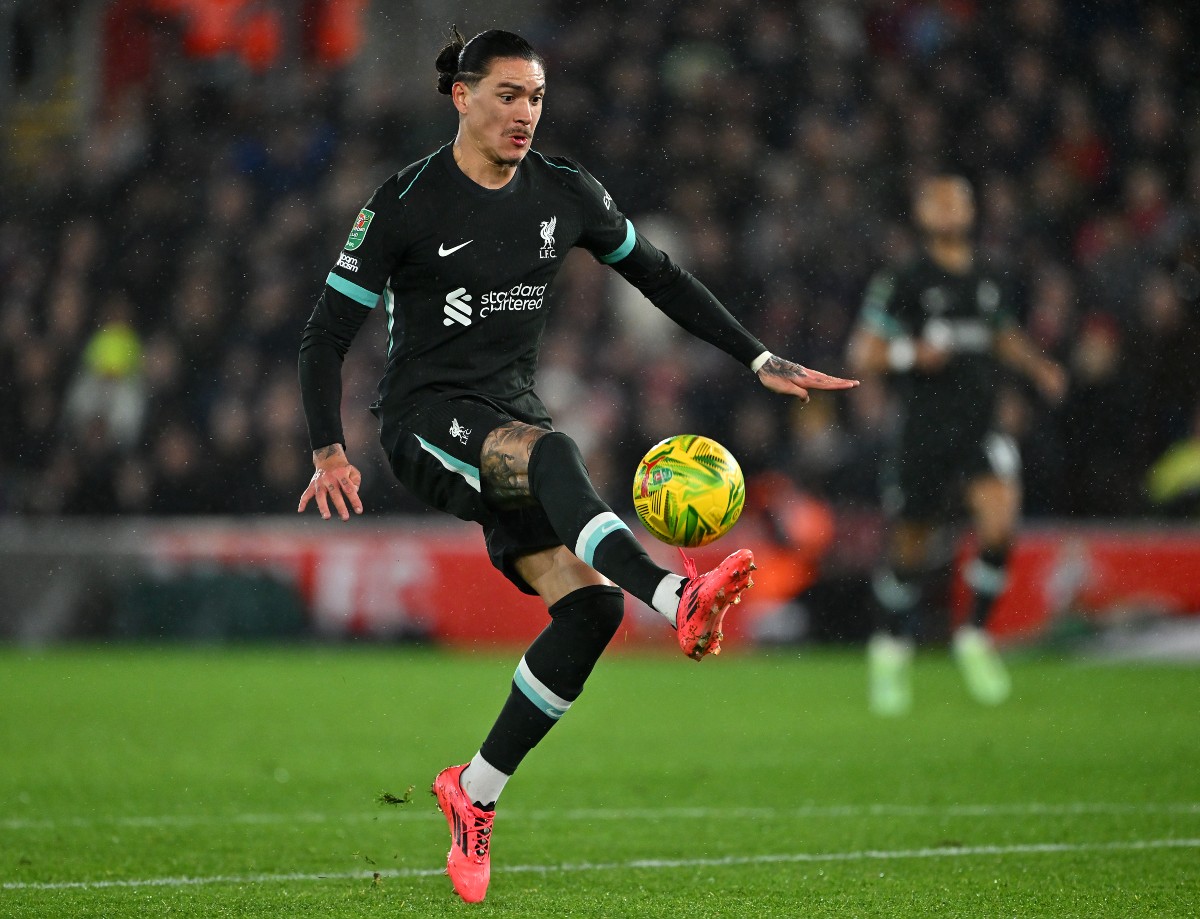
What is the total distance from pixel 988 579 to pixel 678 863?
18.0ft

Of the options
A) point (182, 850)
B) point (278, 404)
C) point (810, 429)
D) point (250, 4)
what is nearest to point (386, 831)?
point (182, 850)

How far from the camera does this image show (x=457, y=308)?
4.89 metres

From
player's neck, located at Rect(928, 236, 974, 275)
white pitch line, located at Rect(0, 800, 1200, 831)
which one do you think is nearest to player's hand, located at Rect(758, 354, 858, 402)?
white pitch line, located at Rect(0, 800, 1200, 831)

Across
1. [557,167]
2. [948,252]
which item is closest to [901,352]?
[948,252]

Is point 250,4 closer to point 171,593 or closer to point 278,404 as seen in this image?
point 278,404

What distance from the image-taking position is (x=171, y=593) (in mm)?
13539

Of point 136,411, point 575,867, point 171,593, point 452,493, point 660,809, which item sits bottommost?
point 171,593

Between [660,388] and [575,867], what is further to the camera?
[660,388]

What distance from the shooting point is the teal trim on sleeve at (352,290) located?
4773 millimetres

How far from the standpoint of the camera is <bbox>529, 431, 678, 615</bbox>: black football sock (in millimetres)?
4266

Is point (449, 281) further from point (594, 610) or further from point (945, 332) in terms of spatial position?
point (945, 332)

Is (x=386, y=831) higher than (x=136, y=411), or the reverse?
(x=386, y=831)

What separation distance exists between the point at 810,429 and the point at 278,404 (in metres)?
4.53

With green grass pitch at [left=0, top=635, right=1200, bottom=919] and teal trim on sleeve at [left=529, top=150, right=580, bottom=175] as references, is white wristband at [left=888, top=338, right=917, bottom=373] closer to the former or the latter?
green grass pitch at [left=0, top=635, right=1200, bottom=919]
